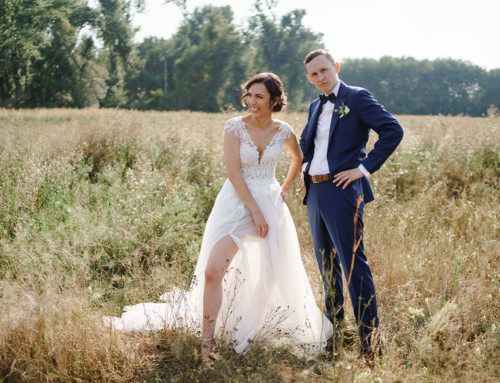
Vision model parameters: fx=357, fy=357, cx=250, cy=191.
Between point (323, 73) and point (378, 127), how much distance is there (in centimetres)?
65

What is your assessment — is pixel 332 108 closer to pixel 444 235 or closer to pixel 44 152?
pixel 444 235

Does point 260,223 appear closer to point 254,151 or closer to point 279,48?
point 254,151

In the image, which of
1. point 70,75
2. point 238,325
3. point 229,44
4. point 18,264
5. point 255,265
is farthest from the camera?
point 229,44

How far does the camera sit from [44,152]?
5.93 m

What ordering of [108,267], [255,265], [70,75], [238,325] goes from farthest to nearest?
[70,75]
[108,267]
[255,265]
[238,325]

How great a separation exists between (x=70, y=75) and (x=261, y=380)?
40472 millimetres

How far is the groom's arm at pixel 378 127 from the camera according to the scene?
8.83ft

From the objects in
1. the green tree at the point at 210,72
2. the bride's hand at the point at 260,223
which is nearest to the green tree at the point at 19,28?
the bride's hand at the point at 260,223

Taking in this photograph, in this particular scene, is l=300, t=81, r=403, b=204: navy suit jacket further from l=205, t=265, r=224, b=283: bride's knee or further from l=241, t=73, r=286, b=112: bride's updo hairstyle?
l=205, t=265, r=224, b=283: bride's knee

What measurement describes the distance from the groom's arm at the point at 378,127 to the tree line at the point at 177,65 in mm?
18883

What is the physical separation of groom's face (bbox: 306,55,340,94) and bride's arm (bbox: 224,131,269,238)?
832 millimetres

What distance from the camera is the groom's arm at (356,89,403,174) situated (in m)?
2.69

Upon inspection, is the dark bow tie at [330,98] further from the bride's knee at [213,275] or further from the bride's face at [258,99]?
the bride's knee at [213,275]


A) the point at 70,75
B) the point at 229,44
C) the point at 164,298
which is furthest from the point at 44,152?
the point at 229,44
